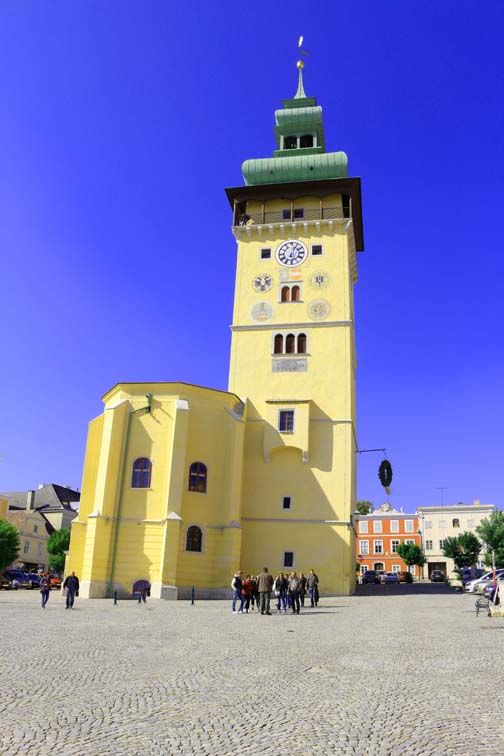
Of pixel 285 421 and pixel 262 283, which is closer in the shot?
pixel 285 421

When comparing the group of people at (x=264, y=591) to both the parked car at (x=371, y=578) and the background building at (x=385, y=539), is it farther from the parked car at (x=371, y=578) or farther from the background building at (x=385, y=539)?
the background building at (x=385, y=539)

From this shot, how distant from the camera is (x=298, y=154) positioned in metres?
48.9

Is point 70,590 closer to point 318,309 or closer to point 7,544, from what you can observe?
point 318,309

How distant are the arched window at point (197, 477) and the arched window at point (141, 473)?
2391 mm

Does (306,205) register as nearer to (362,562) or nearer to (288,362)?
(288,362)

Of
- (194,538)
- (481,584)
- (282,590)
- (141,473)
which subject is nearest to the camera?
(282,590)

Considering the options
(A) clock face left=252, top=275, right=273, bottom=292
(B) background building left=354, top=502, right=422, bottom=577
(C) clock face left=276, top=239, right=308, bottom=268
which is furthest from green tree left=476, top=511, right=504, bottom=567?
(A) clock face left=252, top=275, right=273, bottom=292

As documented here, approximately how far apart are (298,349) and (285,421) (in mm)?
5381

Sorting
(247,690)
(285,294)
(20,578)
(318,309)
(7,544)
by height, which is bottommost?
(247,690)

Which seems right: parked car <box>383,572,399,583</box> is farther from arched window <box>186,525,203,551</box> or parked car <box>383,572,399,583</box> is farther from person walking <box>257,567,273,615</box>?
person walking <box>257,567,273,615</box>

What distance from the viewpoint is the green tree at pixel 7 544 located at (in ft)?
180

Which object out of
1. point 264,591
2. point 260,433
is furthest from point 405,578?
point 264,591

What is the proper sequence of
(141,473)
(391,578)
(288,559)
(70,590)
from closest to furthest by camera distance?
(70,590) < (141,473) < (288,559) < (391,578)

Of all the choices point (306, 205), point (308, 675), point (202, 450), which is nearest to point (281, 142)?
point (306, 205)
